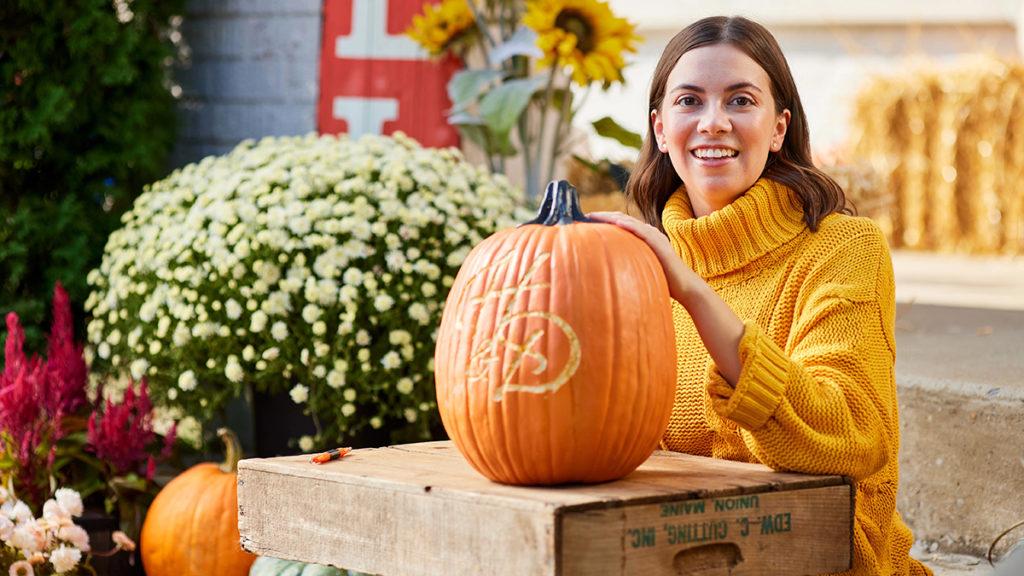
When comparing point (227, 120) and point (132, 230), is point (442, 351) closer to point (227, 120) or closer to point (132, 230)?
point (132, 230)

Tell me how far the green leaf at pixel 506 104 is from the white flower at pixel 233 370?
118cm

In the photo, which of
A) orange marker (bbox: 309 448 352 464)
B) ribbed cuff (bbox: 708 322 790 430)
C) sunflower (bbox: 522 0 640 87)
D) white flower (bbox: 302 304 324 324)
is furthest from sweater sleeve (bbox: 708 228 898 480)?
sunflower (bbox: 522 0 640 87)

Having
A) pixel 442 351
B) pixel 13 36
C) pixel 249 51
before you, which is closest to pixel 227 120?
pixel 249 51

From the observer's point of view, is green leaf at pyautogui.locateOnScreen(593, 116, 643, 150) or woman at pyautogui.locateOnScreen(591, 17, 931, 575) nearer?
woman at pyautogui.locateOnScreen(591, 17, 931, 575)

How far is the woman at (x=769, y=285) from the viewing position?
1659 millimetres

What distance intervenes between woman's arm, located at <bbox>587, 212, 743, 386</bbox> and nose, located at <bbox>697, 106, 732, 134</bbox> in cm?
28

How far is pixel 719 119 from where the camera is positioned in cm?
187

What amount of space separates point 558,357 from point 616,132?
8.31 ft

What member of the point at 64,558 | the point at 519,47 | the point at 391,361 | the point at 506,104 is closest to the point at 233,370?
the point at 391,361

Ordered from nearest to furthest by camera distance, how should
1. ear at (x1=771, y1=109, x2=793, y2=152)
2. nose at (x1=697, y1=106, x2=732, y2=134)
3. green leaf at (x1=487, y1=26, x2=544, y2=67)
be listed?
nose at (x1=697, y1=106, x2=732, y2=134) < ear at (x1=771, y1=109, x2=793, y2=152) < green leaf at (x1=487, y1=26, x2=544, y2=67)

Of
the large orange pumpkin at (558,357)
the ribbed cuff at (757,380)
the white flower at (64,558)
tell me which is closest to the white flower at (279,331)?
the white flower at (64,558)

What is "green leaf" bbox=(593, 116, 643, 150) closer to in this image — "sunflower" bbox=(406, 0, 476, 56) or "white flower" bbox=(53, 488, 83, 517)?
"sunflower" bbox=(406, 0, 476, 56)

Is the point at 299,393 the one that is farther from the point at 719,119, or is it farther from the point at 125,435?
the point at 719,119

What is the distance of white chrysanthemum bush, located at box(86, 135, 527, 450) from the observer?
3023 millimetres
